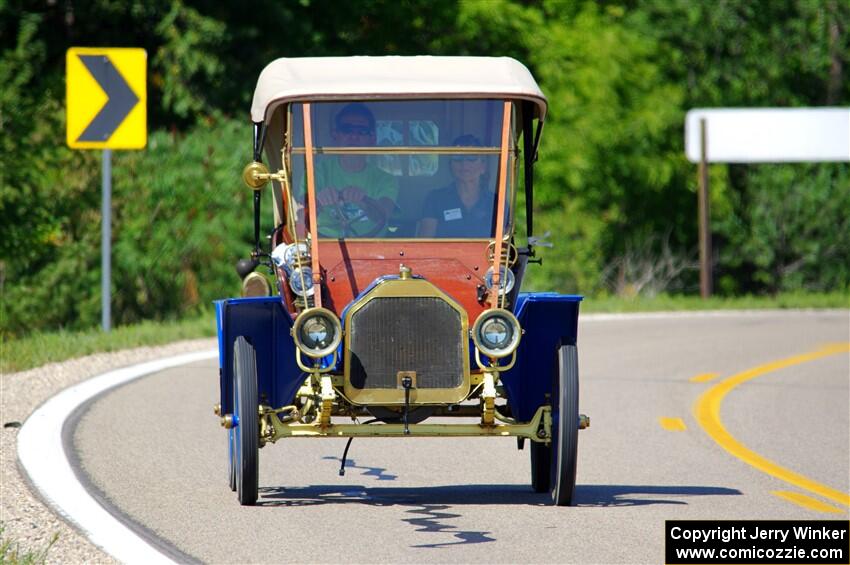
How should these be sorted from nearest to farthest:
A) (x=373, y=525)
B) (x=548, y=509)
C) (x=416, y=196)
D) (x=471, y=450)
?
1. (x=373, y=525)
2. (x=548, y=509)
3. (x=416, y=196)
4. (x=471, y=450)

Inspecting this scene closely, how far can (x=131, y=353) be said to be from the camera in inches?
622

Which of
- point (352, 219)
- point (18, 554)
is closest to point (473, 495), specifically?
point (352, 219)

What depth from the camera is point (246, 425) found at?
26.0ft

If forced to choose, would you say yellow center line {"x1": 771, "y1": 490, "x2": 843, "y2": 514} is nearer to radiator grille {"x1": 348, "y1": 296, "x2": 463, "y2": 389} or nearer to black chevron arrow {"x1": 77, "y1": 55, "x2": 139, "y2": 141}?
radiator grille {"x1": 348, "y1": 296, "x2": 463, "y2": 389}

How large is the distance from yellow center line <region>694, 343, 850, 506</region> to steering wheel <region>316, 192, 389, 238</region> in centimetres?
288

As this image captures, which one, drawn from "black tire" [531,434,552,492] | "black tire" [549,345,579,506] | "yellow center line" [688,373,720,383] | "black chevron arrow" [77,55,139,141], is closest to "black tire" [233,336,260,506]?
"black tire" [549,345,579,506]

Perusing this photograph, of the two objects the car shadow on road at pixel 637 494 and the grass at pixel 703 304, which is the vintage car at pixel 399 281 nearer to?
the car shadow on road at pixel 637 494

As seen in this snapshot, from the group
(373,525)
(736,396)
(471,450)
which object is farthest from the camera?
(736,396)

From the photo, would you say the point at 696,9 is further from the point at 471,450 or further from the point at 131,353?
the point at 471,450

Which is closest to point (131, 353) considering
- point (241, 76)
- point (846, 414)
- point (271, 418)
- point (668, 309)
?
point (846, 414)

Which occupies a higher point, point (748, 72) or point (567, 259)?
point (748, 72)

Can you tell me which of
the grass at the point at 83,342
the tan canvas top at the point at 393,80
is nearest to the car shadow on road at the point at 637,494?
the tan canvas top at the point at 393,80

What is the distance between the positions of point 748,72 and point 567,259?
8144 millimetres

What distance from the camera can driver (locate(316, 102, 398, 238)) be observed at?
343 inches
